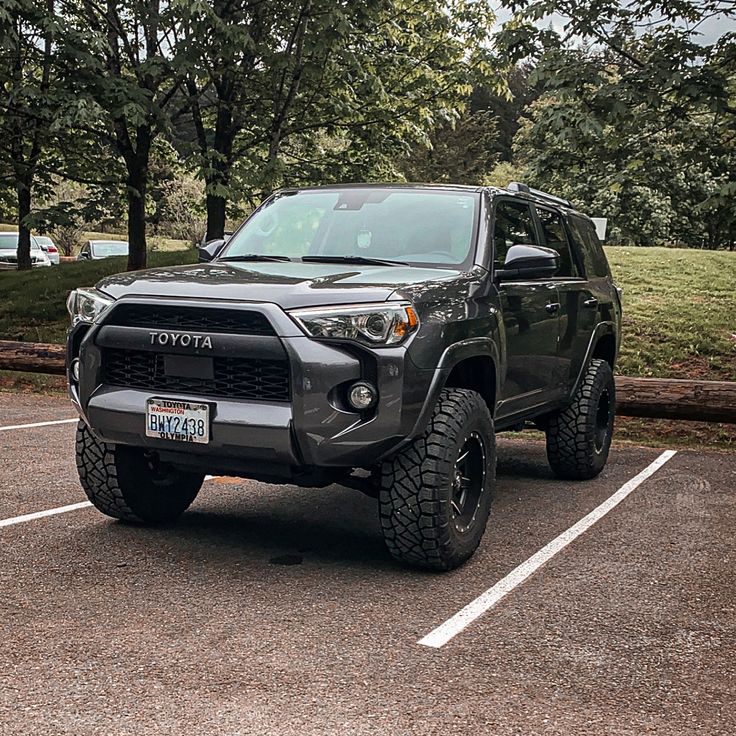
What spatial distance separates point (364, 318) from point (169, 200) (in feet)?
105

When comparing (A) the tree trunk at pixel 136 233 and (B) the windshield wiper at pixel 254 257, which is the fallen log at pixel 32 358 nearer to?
(A) the tree trunk at pixel 136 233

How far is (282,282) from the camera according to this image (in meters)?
5.24

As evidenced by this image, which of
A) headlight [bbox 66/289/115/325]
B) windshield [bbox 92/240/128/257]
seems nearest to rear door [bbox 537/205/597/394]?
headlight [bbox 66/289/115/325]

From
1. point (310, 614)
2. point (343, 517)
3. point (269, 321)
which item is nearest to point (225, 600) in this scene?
point (310, 614)

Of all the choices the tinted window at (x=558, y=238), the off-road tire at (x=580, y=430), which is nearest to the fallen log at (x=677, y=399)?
the off-road tire at (x=580, y=430)

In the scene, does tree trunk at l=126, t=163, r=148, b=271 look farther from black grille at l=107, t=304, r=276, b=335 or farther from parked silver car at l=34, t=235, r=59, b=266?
parked silver car at l=34, t=235, r=59, b=266

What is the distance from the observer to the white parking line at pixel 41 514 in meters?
6.28

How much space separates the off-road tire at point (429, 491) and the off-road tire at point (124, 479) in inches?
62.5

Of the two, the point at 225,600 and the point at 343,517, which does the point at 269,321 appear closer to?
the point at 225,600

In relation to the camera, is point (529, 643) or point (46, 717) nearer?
point (46, 717)

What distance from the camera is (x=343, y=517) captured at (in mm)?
6750

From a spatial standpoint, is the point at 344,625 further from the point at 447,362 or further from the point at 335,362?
the point at 447,362

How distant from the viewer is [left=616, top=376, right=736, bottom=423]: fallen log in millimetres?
10125

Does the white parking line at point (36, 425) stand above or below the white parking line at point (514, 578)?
below
